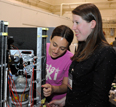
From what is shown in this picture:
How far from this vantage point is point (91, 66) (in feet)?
2.79

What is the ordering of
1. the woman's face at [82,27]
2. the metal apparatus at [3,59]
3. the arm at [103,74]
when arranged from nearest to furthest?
the metal apparatus at [3,59] < the arm at [103,74] < the woman's face at [82,27]

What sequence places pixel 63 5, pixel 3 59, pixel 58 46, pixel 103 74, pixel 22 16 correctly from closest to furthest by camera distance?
pixel 3 59
pixel 103 74
pixel 58 46
pixel 22 16
pixel 63 5

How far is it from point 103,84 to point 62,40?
0.57 metres

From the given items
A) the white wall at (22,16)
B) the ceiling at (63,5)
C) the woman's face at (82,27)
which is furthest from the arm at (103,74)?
the ceiling at (63,5)

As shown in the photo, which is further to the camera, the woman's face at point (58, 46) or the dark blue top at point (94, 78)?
the woman's face at point (58, 46)

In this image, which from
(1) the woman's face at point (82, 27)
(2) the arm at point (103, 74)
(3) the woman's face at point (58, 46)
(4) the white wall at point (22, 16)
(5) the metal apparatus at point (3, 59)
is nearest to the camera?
(5) the metal apparatus at point (3, 59)

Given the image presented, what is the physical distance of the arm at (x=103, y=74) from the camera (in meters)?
0.80

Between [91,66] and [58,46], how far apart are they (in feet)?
1.57

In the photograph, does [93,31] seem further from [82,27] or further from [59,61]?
[59,61]

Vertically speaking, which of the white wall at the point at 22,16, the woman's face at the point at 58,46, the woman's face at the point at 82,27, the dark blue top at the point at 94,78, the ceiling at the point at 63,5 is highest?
the ceiling at the point at 63,5

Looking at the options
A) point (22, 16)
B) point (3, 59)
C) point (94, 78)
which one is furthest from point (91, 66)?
point (22, 16)

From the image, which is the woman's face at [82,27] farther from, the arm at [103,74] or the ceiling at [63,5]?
the ceiling at [63,5]

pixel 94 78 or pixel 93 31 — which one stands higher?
pixel 93 31

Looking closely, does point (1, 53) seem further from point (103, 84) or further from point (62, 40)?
point (62, 40)
